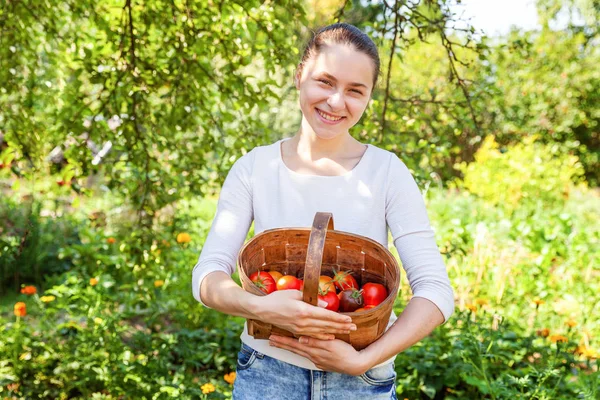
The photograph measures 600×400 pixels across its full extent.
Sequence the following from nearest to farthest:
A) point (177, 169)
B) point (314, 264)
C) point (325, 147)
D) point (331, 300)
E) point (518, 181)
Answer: point (314, 264), point (331, 300), point (325, 147), point (177, 169), point (518, 181)

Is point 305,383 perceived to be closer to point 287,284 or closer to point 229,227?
point 287,284

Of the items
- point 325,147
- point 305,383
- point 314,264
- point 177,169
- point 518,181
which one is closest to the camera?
point 314,264

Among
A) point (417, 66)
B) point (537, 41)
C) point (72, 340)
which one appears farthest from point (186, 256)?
point (537, 41)

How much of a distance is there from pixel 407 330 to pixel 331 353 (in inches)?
7.4

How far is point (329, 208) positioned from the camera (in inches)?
53.7

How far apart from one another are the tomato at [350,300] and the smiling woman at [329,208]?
89mm

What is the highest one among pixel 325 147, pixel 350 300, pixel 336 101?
pixel 336 101

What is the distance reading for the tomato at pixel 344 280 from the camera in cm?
126

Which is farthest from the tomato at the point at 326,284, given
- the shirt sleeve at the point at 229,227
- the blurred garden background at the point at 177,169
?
the blurred garden background at the point at 177,169

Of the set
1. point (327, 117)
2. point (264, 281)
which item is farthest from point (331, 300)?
point (327, 117)

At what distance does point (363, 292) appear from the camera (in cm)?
126

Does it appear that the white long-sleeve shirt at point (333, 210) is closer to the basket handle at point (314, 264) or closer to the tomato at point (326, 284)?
the tomato at point (326, 284)

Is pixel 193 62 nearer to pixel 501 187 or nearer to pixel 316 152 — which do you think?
pixel 316 152

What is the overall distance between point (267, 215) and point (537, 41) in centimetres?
945
